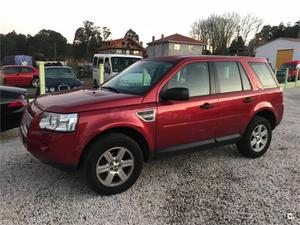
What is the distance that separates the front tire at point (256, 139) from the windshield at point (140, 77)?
6.21ft

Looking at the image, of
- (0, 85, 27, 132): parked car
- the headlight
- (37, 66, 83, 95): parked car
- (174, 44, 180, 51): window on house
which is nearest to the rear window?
(37, 66, 83, 95): parked car

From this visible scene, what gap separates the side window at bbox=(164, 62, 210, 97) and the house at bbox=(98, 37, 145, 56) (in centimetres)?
5598

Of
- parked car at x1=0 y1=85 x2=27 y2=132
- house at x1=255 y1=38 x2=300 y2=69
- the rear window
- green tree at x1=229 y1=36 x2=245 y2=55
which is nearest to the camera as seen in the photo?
parked car at x1=0 y1=85 x2=27 y2=132

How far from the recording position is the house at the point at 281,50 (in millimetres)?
37350

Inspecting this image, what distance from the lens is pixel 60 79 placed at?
11.9m

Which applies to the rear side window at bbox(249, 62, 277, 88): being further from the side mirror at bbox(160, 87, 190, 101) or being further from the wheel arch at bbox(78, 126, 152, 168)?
the wheel arch at bbox(78, 126, 152, 168)

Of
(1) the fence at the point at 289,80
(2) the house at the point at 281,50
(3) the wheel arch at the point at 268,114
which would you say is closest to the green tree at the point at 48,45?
(2) the house at the point at 281,50

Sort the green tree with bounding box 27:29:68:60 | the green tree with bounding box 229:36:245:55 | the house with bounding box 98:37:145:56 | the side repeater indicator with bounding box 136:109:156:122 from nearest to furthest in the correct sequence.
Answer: the side repeater indicator with bounding box 136:109:156:122
the green tree with bounding box 27:29:68:60
the house with bounding box 98:37:145:56
the green tree with bounding box 229:36:245:55

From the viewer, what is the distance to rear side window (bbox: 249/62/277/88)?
500 cm

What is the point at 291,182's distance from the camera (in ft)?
13.4

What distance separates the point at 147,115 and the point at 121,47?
194 ft

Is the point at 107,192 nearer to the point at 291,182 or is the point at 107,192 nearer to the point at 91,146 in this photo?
the point at 91,146

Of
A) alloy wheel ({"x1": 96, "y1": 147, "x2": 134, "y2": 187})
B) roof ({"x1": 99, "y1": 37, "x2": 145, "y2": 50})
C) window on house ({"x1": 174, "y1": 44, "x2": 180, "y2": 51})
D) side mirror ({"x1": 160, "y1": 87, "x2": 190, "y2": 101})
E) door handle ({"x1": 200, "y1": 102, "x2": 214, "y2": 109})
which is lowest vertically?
alloy wheel ({"x1": 96, "y1": 147, "x2": 134, "y2": 187})

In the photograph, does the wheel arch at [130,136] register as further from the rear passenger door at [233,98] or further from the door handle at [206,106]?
the rear passenger door at [233,98]
